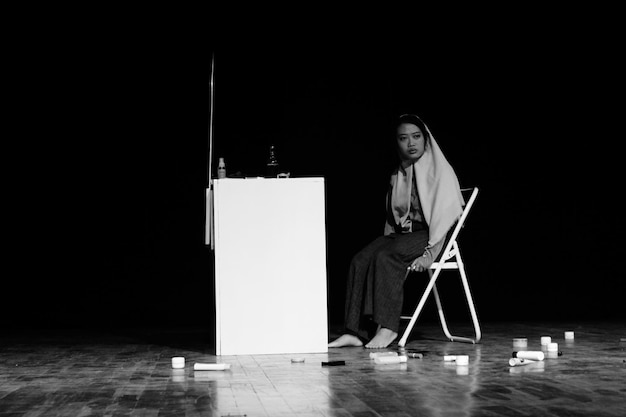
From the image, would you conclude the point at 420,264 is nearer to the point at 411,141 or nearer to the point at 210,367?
the point at 411,141

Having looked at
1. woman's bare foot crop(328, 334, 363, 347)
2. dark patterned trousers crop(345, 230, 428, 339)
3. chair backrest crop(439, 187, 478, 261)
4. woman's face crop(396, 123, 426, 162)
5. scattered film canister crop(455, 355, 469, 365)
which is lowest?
woman's bare foot crop(328, 334, 363, 347)

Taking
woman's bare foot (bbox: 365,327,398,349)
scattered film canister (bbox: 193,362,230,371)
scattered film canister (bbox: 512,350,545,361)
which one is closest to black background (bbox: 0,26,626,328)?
woman's bare foot (bbox: 365,327,398,349)

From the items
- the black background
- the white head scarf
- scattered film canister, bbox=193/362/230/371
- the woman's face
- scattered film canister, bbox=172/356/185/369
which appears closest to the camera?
scattered film canister, bbox=193/362/230/371

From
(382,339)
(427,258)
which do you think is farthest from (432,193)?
(382,339)

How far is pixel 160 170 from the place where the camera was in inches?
229

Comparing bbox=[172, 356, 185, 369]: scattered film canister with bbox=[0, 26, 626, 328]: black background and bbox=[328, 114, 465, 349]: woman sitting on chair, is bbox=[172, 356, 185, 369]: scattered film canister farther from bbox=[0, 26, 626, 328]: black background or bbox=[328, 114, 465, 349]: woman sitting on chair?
bbox=[0, 26, 626, 328]: black background

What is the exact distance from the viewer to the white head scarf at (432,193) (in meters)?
4.55

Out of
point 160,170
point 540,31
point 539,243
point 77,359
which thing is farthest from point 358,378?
point 540,31

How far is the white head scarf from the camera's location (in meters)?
4.55

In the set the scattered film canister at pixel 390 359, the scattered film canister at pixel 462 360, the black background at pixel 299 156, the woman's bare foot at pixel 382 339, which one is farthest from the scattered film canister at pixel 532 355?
the black background at pixel 299 156

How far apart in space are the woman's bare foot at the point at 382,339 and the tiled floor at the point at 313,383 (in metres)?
0.09

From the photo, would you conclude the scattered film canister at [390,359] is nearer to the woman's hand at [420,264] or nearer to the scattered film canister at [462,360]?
the scattered film canister at [462,360]

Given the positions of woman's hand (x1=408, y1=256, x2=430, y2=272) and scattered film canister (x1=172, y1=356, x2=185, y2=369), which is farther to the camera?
woman's hand (x1=408, y1=256, x2=430, y2=272)

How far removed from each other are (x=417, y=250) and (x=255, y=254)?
2.92 ft
